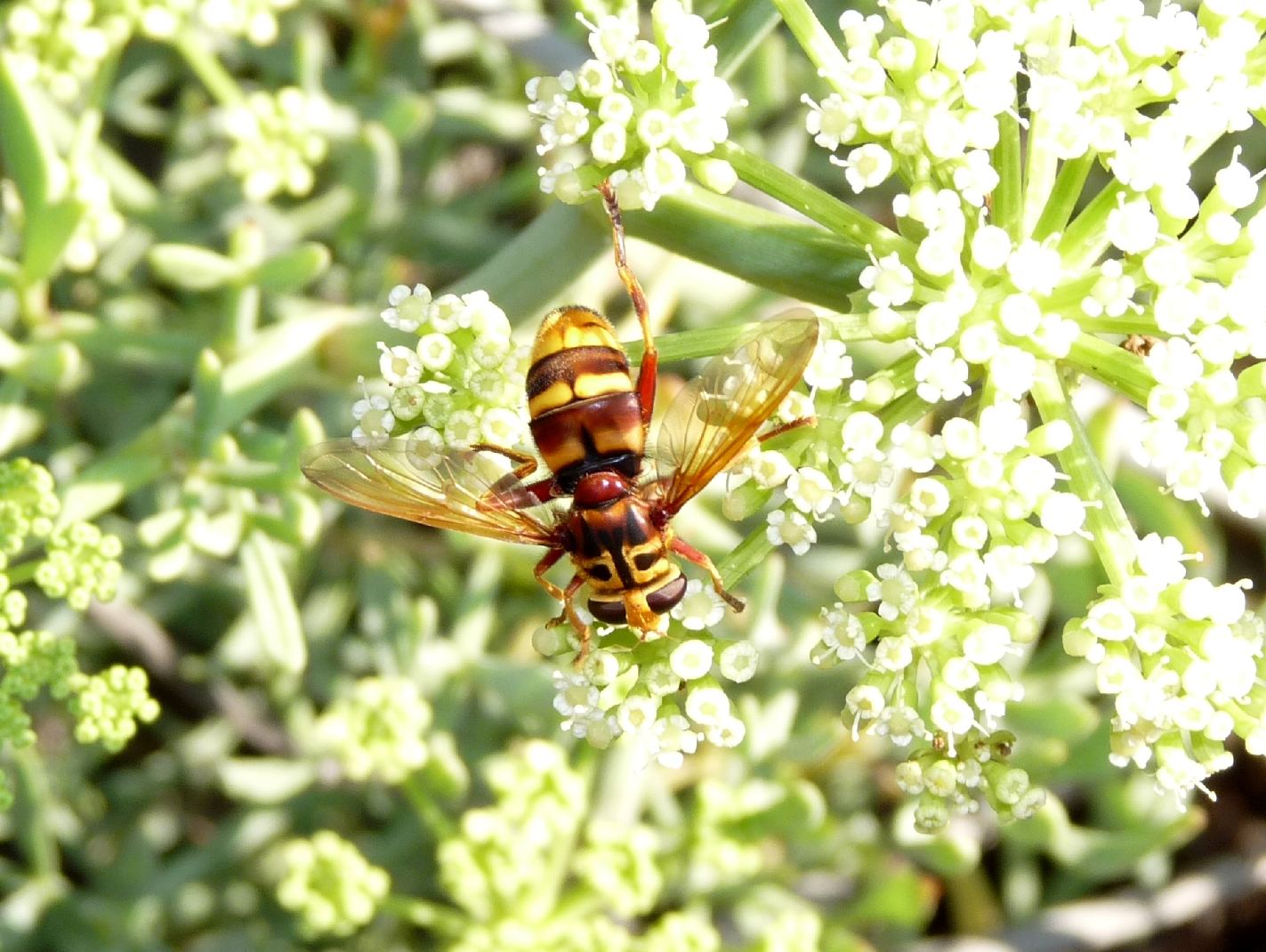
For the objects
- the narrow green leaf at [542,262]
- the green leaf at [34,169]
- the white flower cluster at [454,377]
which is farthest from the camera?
the green leaf at [34,169]

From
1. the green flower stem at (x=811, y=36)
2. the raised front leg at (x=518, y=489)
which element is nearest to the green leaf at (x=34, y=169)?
the raised front leg at (x=518, y=489)

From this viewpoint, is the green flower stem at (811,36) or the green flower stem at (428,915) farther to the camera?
the green flower stem at (428,915)

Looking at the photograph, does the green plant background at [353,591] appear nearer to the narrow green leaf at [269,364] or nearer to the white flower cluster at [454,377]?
the narrow green leaf at [269,364]

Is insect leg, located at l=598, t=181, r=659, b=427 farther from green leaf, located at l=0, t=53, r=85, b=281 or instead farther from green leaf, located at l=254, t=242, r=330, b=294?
green leaf, located at l=0, t=53, r=85, b=281

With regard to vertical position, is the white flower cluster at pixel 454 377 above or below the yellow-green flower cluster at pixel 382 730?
above

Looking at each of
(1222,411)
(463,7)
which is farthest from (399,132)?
(1222,411)

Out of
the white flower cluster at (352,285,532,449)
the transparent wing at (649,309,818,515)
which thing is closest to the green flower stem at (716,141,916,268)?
the transparent wing at (649,309,818,515)
